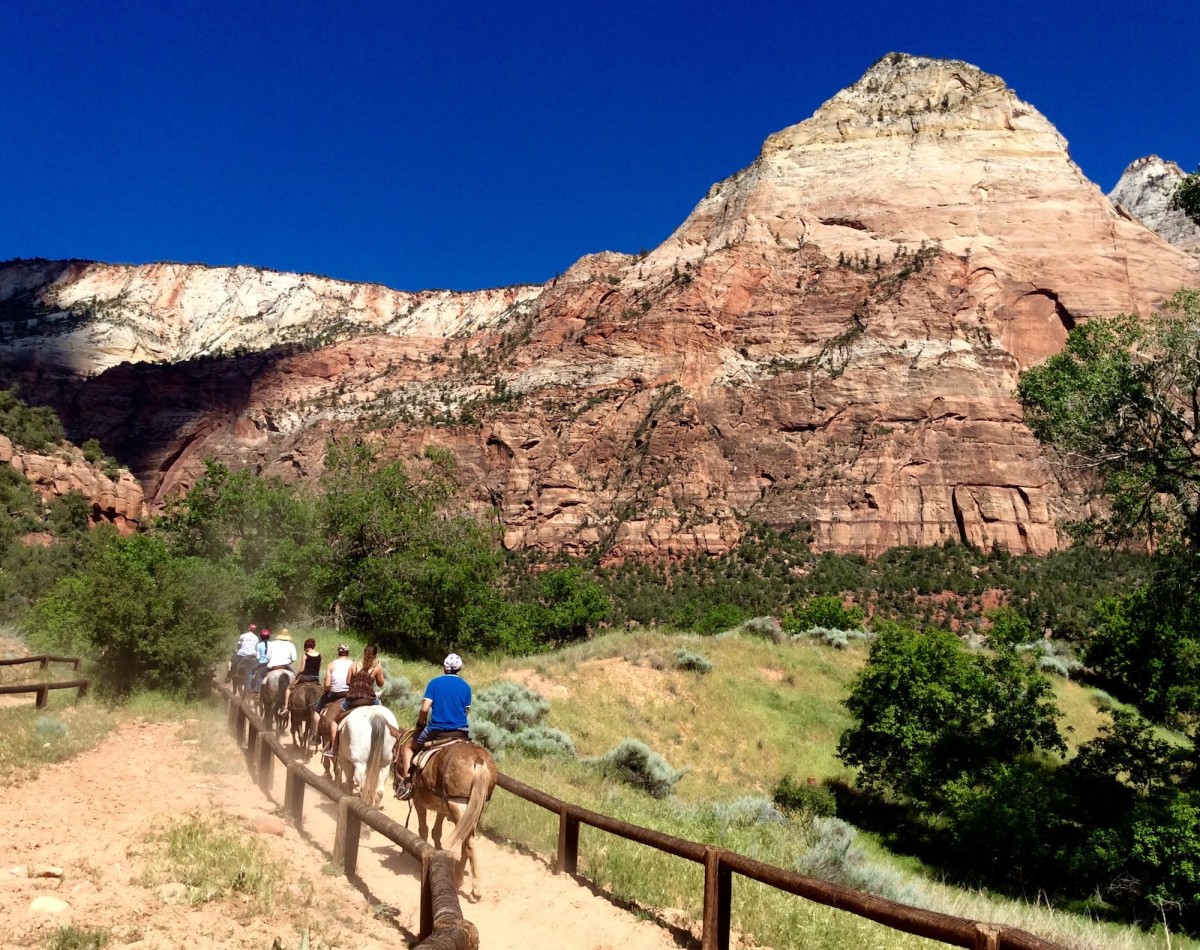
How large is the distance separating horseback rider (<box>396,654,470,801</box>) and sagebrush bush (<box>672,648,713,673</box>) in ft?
57.0

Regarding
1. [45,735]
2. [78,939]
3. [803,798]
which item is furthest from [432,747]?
[803,798]

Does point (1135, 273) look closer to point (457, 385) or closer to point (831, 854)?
point (457, 385)

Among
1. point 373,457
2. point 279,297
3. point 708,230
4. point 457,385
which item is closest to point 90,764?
point 373,457

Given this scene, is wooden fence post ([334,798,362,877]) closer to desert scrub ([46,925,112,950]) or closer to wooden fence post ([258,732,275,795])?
desert scrub ([46,925,112,950])

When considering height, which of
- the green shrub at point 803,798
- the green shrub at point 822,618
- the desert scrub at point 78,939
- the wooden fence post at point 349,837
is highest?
the desert scrub at point 78,939

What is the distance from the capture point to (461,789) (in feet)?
22.5

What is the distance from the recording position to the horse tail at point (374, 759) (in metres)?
8.42

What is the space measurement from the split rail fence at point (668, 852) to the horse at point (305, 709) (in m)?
2.66

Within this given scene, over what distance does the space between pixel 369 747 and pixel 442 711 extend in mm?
1765

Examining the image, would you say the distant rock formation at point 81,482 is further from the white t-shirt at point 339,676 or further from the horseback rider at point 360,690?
the horseback rider at point 360,690

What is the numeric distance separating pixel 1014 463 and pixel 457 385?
5492 cm

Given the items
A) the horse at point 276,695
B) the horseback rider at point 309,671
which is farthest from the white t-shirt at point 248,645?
the horseback rider at point 309,671

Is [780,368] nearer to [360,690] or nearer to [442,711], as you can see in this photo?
[360,690]

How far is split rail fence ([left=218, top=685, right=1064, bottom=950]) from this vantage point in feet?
12.4
